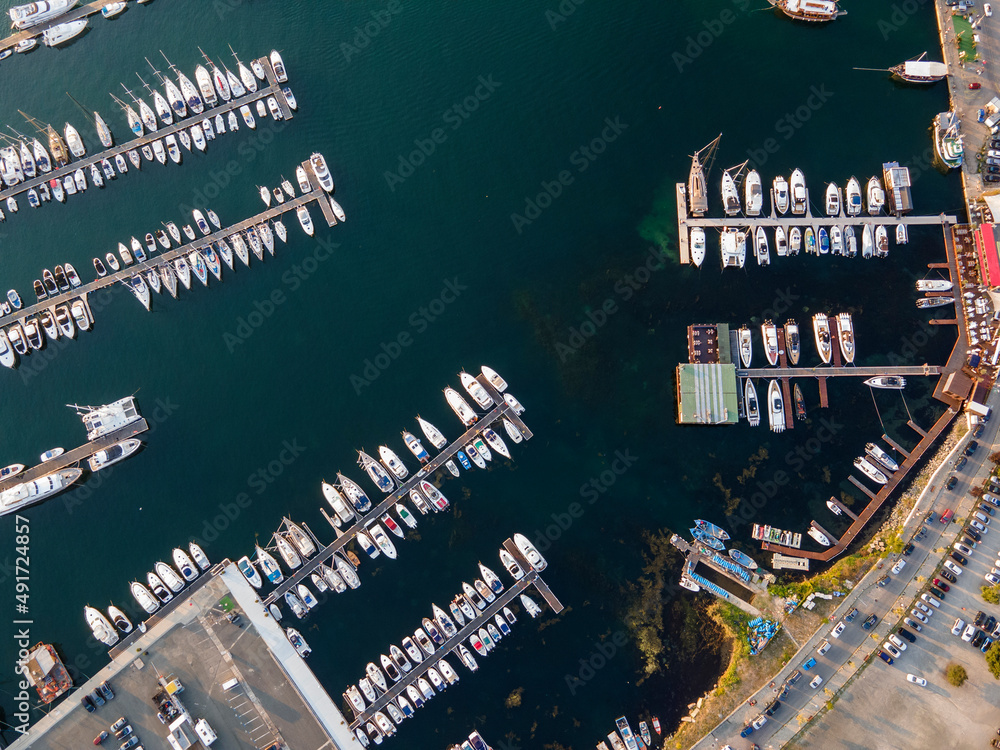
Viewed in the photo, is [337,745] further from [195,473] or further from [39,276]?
[39,276]

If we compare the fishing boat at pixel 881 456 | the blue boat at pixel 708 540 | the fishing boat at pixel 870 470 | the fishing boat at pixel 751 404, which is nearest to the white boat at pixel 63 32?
the fishing boat at pixel 751 404

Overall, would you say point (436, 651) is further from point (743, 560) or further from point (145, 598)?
point (743, 560)

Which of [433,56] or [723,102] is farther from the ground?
[433,56]

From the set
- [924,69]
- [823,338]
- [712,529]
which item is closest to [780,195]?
[823,338]

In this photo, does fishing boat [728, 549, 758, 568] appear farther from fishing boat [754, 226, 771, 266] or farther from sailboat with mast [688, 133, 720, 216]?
sailboat with mast [688, 133, 720, 216]

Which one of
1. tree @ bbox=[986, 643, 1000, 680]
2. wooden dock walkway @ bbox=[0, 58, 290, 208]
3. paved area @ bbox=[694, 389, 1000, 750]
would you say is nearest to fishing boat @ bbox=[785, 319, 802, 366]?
paved area @ bbox=[694, 389, 1000, 750]

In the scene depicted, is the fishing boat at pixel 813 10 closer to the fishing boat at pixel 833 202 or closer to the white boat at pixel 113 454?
the fishing boat at pixel 833 202

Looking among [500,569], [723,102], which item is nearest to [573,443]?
[500,569]
